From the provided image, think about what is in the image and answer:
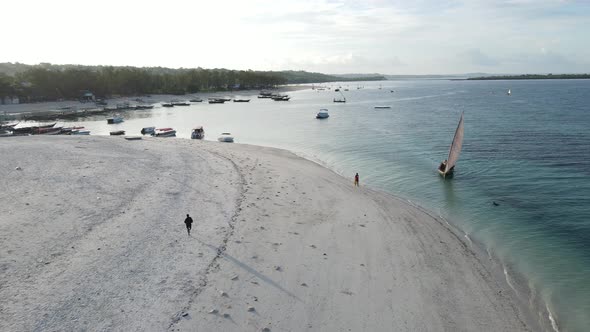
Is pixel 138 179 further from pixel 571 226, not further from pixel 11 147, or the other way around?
pixel 571 226

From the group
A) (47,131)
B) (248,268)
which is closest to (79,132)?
(47,131)

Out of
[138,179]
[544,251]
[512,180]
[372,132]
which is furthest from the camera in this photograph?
[372,132]

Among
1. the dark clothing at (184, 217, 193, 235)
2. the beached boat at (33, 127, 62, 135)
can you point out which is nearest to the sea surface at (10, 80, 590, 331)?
the beached boat at (33, 127, 62, 135)

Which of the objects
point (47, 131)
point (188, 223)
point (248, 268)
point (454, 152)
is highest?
point (188, 223)

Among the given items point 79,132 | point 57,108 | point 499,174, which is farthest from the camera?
point 57,108

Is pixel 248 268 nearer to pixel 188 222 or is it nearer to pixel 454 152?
pixel 188 222

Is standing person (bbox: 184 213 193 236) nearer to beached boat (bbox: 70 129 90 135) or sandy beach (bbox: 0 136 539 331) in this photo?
sandy beach (bbox: 0 136 539 331)

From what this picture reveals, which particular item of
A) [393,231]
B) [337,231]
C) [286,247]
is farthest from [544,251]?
[286,247]

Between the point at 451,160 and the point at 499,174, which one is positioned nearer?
the point at 451,160

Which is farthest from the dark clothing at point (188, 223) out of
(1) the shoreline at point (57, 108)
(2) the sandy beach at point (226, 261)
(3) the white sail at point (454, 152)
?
(1) the shoreline at point (57, 108)
